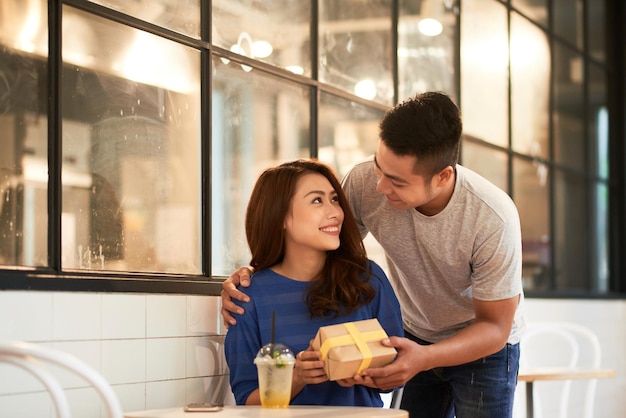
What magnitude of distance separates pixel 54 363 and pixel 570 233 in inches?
205

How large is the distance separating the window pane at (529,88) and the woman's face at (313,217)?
10.3 ft

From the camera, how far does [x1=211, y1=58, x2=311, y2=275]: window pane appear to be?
2.86 m

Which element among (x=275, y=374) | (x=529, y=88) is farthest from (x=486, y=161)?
(x=275, y=374)

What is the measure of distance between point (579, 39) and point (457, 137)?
15.1 ft

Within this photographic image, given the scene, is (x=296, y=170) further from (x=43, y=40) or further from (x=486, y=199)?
(x=43, y=40)

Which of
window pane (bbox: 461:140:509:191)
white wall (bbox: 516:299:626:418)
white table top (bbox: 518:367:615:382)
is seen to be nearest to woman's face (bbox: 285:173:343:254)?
white table top (bbox: 518:367:615:382)

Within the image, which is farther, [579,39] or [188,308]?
[579,39]

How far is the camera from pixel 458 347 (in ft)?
7.68

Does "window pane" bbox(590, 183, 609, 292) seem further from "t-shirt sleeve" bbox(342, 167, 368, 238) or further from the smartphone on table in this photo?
the smartphone on table

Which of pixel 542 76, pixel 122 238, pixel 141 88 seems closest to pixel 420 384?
pixel 122 238

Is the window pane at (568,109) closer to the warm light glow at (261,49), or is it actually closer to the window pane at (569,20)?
the window pane at (569,20)

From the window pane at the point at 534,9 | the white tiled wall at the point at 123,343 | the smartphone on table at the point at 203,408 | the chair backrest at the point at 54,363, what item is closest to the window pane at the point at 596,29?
the window pane at the point at 534,9

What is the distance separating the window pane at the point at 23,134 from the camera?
6.86 feet

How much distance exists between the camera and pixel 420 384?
9.25 feet
